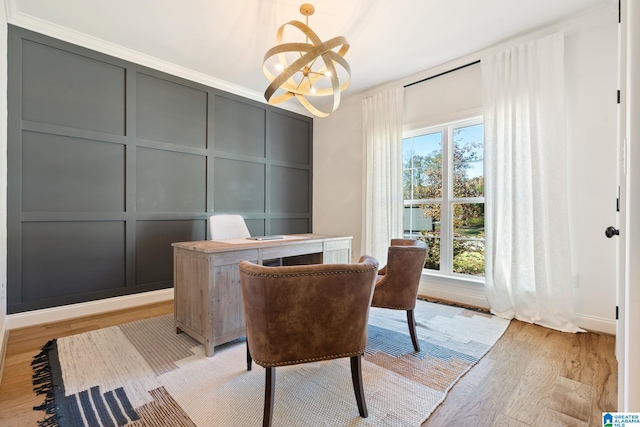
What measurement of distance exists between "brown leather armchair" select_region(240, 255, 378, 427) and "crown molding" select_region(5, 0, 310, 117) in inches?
122

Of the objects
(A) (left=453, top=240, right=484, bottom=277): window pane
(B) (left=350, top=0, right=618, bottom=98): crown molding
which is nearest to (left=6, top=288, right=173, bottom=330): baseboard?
(A) (left=453, top=240, right=484, bottom=277): window pane

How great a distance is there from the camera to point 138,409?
148cm

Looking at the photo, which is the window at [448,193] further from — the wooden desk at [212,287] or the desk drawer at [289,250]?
the wooden desk at [212,287]

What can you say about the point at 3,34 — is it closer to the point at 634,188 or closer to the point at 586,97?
the point at 634,188

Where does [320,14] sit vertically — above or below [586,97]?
above

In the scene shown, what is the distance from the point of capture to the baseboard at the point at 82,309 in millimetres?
2492

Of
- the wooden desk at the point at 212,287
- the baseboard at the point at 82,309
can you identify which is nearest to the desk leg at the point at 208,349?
the wooden desk at the point at 212,287

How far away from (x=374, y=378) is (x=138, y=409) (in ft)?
4.31

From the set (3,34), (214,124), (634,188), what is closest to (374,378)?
(634,188)

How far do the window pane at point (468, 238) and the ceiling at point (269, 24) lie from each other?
5.69 ft

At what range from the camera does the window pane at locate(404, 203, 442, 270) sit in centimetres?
357

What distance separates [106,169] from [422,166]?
3631 mm

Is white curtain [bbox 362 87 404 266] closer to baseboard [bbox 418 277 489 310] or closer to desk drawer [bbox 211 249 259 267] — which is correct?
baseboard [bbox 418 277 489 310]

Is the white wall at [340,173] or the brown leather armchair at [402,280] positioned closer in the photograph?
the brown leather armchair at [402,280]
